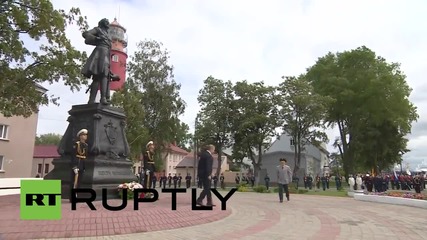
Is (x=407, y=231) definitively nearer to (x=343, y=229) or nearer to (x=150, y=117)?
(x=343, y=229)

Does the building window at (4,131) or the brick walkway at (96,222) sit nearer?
the brick walkway at (96,222)

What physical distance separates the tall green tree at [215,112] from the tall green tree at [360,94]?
11.5m

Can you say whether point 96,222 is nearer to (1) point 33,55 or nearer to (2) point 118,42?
(1) point 33,55

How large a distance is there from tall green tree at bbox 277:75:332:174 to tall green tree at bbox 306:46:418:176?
3888 millimetres

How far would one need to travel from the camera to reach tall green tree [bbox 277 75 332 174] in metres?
35.4

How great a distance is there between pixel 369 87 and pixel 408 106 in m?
6.82

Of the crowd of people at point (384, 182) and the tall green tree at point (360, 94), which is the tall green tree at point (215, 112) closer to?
the tall green tree at point (360, 94)

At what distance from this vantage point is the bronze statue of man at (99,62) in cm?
1223

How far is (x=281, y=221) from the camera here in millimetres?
8828

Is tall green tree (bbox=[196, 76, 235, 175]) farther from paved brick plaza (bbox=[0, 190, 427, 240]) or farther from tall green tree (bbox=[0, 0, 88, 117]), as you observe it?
paved brick plaza (bbox=[0, 190, 427, 240])

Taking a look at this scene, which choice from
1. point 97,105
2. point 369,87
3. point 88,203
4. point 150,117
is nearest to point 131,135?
point 150,117

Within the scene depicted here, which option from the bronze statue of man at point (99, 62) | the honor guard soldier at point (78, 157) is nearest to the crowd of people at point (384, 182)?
the bronze statue of man at point (99, 62)

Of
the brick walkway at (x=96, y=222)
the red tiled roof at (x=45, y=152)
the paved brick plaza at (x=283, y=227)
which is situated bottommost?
the paved brick plaza at (x=283, y=227)

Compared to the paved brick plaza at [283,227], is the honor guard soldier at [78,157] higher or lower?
higher
